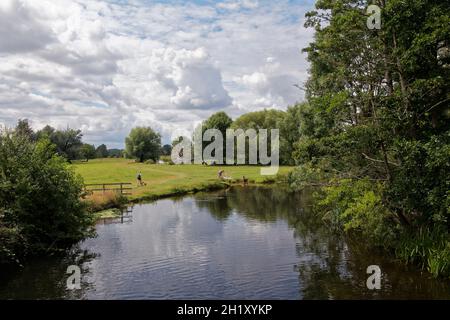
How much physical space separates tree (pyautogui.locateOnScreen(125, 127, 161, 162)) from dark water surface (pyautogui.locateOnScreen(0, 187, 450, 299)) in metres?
98.1

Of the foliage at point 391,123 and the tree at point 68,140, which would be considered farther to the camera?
the tree at point 68,140

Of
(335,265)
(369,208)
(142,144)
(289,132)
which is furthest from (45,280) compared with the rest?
(142,144)

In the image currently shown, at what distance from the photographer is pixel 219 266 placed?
22.4 m

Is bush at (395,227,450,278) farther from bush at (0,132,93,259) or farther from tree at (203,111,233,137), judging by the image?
tree at (203,111,233,137)

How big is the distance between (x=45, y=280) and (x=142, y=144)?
11279 centimetres

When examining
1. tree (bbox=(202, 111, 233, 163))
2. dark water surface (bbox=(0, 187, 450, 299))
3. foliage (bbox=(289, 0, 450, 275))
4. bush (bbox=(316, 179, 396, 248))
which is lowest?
dark water surface (bbox=(0, 187, 450, 299))

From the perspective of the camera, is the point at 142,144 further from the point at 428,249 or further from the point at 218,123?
the point at 428,249

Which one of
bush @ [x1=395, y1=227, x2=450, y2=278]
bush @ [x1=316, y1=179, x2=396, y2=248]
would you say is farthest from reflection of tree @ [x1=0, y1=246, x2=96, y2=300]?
bush @ [x1=395, y1=227, x2=450, y2=278]

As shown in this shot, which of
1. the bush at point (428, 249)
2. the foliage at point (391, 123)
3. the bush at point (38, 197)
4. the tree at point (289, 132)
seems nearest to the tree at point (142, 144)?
the tree at point (289, 132)

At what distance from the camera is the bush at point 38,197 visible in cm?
2367

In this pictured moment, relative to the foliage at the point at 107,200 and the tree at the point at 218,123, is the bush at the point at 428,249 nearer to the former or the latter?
the foliage at the point at 107,200

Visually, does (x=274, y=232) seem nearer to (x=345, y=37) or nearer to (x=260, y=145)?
(x=345, y=37)

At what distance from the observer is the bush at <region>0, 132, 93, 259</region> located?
23672 mm

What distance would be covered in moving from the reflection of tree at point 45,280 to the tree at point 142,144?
359 ft
